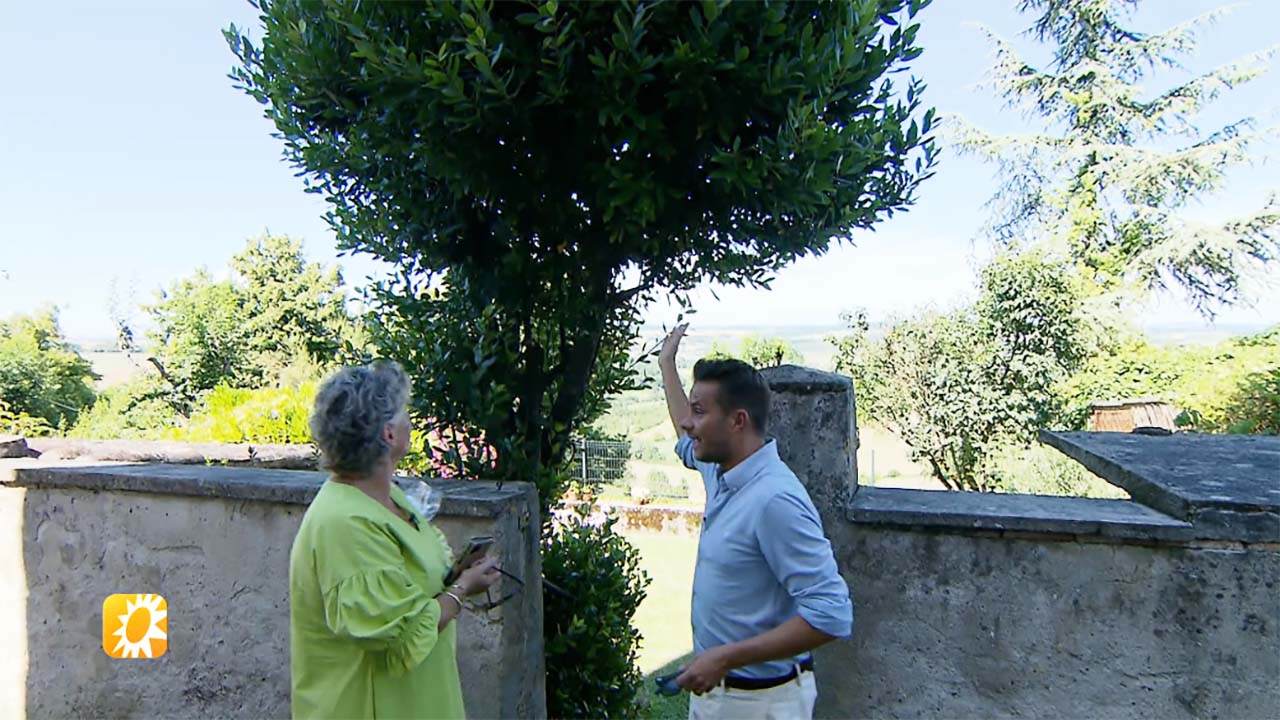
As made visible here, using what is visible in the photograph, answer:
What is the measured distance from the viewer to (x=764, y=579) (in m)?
2.11

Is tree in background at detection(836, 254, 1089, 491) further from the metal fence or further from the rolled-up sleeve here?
the rolled-up sleeve

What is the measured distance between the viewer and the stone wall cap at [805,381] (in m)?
2.79

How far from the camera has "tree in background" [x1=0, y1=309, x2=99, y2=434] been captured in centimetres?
1770

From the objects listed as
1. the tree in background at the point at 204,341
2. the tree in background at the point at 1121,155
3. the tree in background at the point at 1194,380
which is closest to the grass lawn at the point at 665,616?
the tree in background at the point at 1194,380

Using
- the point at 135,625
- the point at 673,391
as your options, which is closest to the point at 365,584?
the point at 673,391

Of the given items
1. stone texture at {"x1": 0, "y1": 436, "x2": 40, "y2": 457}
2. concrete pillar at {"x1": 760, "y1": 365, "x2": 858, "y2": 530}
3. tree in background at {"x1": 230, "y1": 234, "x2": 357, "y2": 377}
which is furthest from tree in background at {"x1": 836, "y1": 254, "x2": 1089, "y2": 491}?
tree in background at {"x1": 230, "y1": 234, "x2": 357, "y2": 377}

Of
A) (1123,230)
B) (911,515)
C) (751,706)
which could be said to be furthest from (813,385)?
(1123,230)

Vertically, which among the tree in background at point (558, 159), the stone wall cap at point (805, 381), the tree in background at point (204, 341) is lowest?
the stone wall cap at point (805, 381)

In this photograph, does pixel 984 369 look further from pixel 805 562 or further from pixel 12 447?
pixel 12 447

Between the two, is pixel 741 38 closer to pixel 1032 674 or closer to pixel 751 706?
pixel 751 706

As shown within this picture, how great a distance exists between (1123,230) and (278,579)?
18769 mm

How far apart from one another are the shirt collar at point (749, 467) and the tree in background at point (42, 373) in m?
18.3

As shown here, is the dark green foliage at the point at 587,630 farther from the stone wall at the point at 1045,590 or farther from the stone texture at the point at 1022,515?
the stone texture at the point at 1022,515

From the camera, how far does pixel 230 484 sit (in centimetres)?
312
